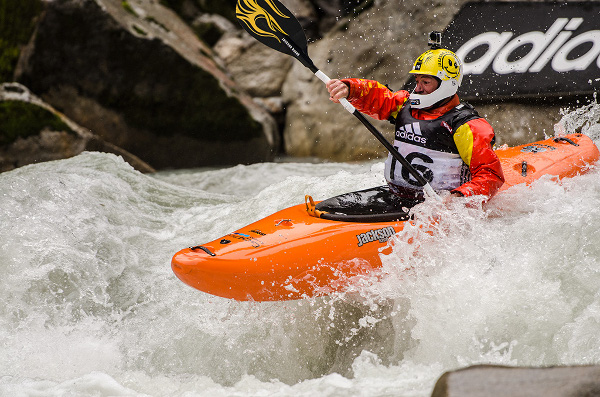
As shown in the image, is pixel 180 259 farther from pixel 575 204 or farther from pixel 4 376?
pixel 575 204

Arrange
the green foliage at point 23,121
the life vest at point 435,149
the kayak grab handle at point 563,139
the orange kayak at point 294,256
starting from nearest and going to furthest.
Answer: the orange kayak at point 294,256
the life vest at point 435,149
the kayak grab handle at point 563,139
the green foliage at point 23,121

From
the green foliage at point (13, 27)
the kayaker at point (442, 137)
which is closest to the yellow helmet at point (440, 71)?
the kayaker at point (442, 137)

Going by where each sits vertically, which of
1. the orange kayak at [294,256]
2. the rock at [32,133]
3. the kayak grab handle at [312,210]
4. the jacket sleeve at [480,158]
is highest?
the rock at [32,133]

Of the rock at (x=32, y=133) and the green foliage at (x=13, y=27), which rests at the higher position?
the green foliage at (x=13, y=27)

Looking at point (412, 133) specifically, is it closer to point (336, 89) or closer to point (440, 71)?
point (440, 71)

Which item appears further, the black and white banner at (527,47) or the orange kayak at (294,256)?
the black and white banner at (527,47)

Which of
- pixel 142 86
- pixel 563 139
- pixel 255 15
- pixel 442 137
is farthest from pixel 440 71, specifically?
pixel 142 86

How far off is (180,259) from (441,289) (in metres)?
1.32

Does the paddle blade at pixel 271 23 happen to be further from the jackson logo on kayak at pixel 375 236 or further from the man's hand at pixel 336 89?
the jackson logo on kayak at pixel 375 236

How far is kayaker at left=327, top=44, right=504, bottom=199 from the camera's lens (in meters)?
2.97

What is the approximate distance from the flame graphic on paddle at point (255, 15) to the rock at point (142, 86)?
4343 millimetres

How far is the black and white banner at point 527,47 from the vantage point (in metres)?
6.54

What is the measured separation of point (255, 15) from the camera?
330 centimetres

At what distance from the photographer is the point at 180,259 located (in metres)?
2.86
